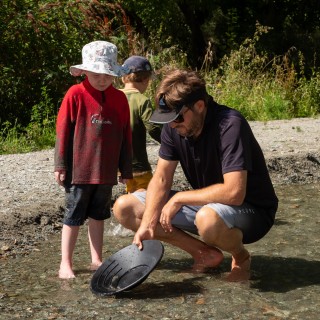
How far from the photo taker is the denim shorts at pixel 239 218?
16.9 ft

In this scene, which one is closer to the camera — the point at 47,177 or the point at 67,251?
the point at 67,251

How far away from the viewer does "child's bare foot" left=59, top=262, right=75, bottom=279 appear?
554 centimetres

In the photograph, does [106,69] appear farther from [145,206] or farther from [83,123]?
[145,206]

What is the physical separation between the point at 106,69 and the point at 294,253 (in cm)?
196

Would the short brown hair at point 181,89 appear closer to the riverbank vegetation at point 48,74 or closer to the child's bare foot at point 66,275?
the child's bare foot at point 66,275

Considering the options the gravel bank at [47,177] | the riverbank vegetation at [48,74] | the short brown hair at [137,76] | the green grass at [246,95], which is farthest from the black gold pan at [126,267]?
the green grass at [246,95]

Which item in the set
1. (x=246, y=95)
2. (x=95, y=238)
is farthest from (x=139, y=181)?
(x=246, y=95)

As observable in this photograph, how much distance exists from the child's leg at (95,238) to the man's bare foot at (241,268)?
2.90ft

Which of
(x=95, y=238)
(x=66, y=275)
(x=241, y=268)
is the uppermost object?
(x=95, y=238)

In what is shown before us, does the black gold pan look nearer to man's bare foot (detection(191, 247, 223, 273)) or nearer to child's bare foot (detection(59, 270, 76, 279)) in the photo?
child's bare foot (detection(59, 270, 76, 279))

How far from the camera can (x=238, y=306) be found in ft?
16.0

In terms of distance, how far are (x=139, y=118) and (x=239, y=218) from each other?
1.37m

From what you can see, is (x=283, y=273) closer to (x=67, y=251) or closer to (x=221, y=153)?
(x=221, y=153)

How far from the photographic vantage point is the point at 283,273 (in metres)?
5.63
